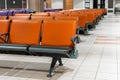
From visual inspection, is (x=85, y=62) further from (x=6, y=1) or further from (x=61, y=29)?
(x=6, y=1)

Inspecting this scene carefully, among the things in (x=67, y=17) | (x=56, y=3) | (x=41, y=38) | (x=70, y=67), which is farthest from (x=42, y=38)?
(x=56, y=3)

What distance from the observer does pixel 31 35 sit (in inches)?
209

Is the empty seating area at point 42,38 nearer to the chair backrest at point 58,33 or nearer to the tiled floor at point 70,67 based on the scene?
the chair backrest at point 58,33

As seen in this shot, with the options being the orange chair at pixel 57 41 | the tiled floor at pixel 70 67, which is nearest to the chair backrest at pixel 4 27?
the tiled floor at pixel 70 67

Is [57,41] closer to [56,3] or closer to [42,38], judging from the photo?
[42,38]

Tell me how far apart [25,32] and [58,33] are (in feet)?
2.32

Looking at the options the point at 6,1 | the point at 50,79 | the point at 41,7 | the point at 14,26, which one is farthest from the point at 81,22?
the point at 6,1

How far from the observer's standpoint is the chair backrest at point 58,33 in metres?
5.02

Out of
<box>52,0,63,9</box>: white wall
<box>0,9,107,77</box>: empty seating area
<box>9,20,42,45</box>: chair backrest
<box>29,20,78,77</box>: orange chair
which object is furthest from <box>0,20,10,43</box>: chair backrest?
<box>52,0,63,9</box>: white wall

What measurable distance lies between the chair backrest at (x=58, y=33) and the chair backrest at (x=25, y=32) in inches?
6.2

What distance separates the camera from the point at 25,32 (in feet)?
17.6

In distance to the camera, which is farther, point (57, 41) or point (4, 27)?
point (4, 27)

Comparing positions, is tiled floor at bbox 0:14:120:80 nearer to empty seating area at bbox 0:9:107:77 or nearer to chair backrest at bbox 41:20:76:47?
empty seating area at bbox 0:9:107:77

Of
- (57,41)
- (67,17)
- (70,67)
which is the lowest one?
(70,67)
